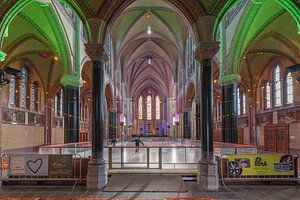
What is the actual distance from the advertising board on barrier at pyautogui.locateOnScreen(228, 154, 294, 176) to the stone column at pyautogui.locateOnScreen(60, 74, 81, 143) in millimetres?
8603

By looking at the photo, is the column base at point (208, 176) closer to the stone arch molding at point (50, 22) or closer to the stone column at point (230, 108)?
the stone column at point (230, 108)

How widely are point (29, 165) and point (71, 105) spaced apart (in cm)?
576

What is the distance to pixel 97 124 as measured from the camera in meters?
8.91

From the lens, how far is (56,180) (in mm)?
9109

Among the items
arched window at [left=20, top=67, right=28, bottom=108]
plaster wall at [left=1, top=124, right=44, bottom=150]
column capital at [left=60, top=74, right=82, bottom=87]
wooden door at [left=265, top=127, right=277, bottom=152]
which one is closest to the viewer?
column capital at [left=60, top=74, right=82, bottom=87]

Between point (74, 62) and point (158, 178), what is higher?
point (74, 62)

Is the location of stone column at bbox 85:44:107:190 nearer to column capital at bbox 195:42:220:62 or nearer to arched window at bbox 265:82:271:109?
column capital at bbox 195:42:220:62

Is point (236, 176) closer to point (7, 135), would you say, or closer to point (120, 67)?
point (7, 135)

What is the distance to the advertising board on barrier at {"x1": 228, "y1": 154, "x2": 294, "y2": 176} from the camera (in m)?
9.01

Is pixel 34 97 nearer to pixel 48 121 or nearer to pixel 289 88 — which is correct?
pixel 48 121

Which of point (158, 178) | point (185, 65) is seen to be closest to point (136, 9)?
point (185, 65)

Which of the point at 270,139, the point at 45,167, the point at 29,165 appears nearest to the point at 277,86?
the point at 270,139

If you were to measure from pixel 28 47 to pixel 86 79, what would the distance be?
27.8ft

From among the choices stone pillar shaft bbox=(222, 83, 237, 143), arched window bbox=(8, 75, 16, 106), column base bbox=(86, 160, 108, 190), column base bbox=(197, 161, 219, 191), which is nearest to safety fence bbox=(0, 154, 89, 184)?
column base bbox=(86, 160, 108, 190)
